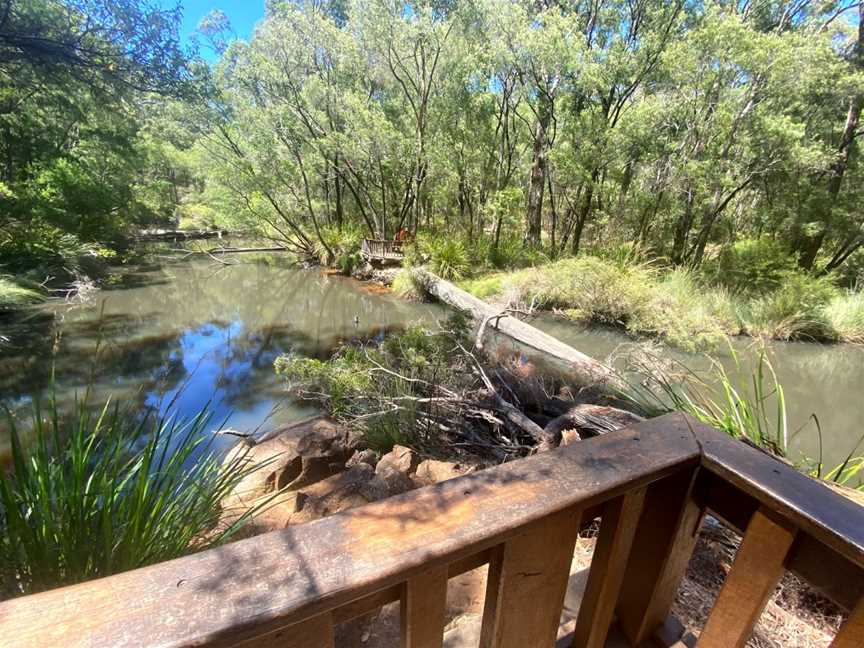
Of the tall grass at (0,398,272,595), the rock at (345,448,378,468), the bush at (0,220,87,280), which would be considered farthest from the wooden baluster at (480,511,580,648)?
the bush at (0,220,87,280)

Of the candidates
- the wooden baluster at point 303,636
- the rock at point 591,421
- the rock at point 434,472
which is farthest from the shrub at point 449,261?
the wooden baluster at point 303,636

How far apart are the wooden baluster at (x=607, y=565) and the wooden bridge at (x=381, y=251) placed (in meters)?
11.4

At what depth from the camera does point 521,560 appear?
24.9 inches

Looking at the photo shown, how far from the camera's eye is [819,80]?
23.8ft

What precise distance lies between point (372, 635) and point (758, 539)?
1.28 meters

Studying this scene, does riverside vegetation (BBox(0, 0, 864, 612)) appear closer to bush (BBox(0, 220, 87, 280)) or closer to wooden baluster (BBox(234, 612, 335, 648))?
bush (BBox(0, 220, 87, 280))

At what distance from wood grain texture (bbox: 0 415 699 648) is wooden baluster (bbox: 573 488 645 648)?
0.10 meters

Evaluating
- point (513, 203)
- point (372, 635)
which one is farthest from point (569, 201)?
point (372, 635)

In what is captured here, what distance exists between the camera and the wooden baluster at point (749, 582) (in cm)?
65

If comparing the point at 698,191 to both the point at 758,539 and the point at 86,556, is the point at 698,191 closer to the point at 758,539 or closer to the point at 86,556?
the point at 758,539

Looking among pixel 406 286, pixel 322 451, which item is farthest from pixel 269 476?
pixel 406 286

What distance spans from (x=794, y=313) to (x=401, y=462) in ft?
25.6

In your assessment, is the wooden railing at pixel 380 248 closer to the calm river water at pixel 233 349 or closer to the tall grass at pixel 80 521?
the calm river water at pixel 233 349

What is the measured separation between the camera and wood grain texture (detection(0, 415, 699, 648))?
0.38 metres
